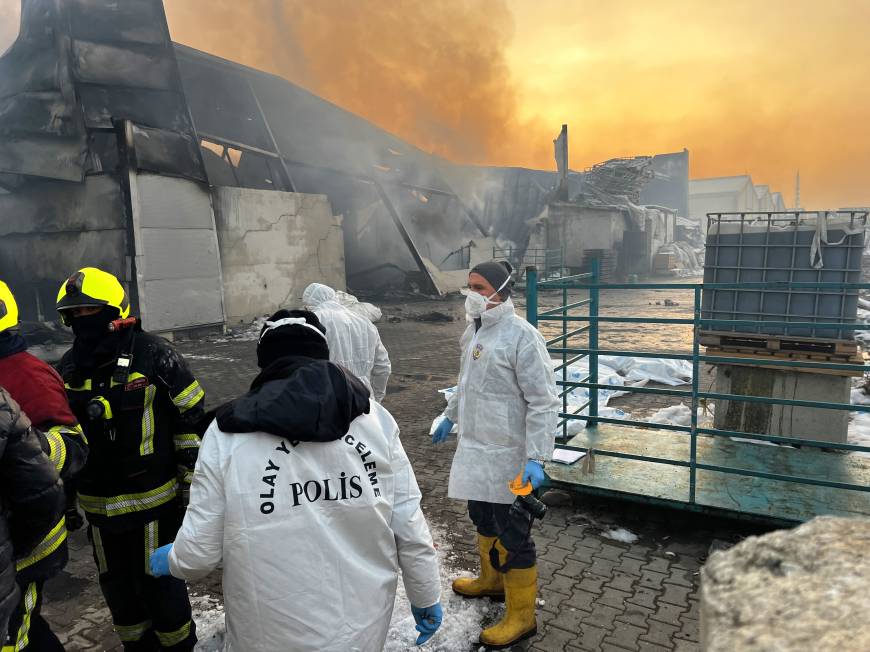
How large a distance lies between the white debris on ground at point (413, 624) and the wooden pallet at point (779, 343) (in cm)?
257

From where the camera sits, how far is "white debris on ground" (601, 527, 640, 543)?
147 inches

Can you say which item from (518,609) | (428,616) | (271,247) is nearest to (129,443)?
(428,616)

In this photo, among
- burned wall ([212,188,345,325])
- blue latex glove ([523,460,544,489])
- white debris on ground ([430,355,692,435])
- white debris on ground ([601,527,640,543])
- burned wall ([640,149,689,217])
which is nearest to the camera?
blue latex glove ([523,460,544,489])

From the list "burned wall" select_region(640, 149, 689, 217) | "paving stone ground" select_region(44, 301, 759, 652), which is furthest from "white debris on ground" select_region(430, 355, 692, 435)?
"burned wall" select_region(640, 149, 689, 217)

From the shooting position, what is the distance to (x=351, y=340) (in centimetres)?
387

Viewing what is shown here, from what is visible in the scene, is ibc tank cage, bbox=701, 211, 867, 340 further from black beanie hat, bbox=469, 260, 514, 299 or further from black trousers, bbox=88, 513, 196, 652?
black trousers, bbox=88, 513, 196, 652

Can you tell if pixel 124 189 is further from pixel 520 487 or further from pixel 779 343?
pixel 779 343

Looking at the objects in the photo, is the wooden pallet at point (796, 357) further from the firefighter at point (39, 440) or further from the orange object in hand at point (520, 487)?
the firefighter at point (39, 440)

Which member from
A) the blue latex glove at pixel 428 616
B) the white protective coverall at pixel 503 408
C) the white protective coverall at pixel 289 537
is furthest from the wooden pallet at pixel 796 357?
the white protective coverall at pixel 289 537

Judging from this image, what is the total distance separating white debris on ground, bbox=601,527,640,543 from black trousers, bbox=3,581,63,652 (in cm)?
313

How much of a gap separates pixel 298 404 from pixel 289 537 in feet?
1.21

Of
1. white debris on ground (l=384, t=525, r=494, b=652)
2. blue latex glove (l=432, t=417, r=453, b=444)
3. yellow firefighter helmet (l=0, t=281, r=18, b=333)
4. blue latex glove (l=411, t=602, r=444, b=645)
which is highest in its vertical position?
yellow firefighter helmet (l=0, t=281, r=18, b=333)

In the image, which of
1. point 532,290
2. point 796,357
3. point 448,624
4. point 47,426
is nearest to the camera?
point 47,426

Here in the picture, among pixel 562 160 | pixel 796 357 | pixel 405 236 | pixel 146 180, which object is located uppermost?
pixel 562 160
